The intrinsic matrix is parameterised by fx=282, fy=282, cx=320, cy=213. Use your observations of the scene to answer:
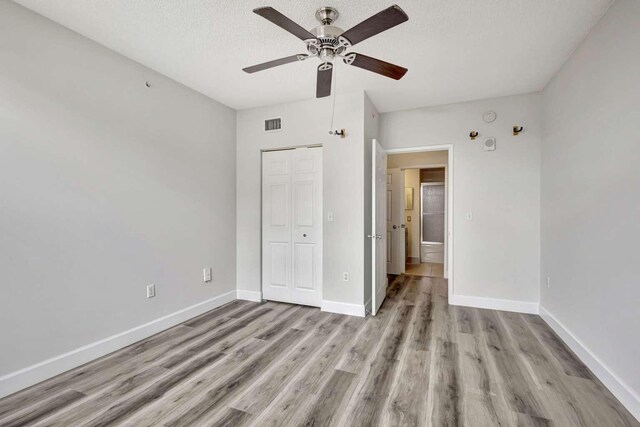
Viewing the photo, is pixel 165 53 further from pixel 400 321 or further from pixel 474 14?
pixel 400 321

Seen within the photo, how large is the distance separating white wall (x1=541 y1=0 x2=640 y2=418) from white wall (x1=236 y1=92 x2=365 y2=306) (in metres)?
1.95

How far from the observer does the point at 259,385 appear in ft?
6.70

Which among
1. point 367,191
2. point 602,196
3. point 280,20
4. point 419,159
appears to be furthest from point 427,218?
point 280,20

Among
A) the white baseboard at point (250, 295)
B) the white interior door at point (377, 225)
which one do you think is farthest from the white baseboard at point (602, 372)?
the white baseboard at point (250, 295)

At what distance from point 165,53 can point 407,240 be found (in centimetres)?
599

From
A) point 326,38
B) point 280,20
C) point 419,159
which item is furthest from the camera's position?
point 419,159

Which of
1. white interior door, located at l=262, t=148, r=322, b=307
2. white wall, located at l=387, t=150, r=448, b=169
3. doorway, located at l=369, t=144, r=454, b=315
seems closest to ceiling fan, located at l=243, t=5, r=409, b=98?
doorway, located at l=369, t=144, r=454, b=315

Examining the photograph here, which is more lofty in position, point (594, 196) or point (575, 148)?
point (575, 148)

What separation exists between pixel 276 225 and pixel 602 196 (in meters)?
3.24

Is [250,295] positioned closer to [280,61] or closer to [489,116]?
[280,61]

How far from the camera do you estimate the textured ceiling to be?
1960 millimetres

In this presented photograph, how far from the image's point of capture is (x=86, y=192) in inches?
92.6

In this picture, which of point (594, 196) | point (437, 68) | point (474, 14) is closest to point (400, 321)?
point (594, 196)

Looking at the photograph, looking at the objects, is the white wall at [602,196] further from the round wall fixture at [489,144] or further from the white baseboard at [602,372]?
the round wall fixture at [489,144]
